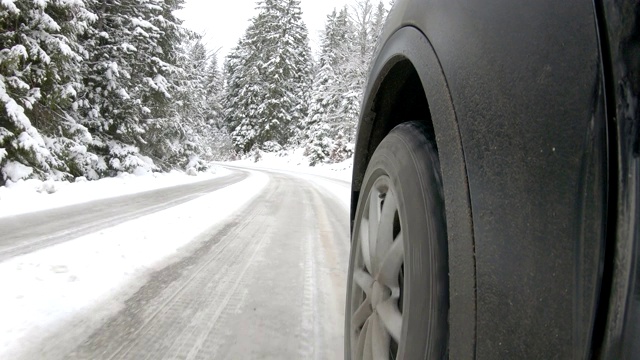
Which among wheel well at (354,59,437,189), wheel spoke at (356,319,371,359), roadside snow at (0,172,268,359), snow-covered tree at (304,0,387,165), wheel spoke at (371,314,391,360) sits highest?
snow-covered tree at (304,0,387,165)

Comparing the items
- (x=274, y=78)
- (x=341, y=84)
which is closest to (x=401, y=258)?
(x=341, y=84)

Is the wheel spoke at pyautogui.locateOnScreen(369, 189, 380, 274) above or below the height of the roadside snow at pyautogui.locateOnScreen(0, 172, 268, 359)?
above

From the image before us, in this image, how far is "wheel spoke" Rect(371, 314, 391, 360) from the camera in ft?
3.50

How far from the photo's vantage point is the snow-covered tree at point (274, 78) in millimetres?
36656

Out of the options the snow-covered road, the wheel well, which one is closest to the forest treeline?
the snow-covered road

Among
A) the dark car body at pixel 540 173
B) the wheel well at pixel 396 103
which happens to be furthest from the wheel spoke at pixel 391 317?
the wheel well at pixel 396 103

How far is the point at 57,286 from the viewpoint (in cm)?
244

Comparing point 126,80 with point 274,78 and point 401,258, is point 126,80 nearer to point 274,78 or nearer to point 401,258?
point 401,258

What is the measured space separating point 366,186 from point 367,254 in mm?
260

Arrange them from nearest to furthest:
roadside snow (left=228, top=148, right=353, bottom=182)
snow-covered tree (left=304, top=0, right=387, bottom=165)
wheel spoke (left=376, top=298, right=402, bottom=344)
→ wheel spoke (left=376, top=298, right=402, bottom=344) < snow-covered tree (left=304, top=0, right=387, bottom=165) < roadside snow (left=228, top=148, right=353, bottom=182)

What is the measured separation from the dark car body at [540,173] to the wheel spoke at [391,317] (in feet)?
0.85

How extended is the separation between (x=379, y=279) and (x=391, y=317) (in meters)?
0.14

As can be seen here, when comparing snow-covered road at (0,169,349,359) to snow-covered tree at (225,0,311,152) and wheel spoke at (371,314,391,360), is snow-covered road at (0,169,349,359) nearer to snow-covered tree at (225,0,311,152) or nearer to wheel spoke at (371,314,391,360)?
wheel spoke at (371,314,391,360)

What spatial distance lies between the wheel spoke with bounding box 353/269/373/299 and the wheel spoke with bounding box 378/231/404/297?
4.8 inches
